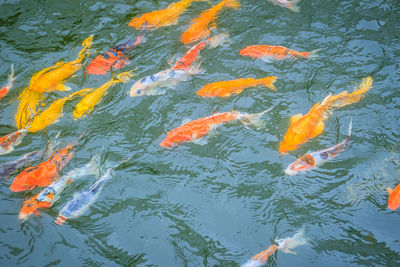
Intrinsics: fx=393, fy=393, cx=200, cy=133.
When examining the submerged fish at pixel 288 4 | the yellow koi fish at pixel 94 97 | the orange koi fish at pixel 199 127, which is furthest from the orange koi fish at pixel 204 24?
the orange koi fish at pixel 199 127

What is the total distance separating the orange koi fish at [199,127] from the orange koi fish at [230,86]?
323 millimetres

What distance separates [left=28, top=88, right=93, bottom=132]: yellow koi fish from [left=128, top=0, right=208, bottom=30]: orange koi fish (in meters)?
1.56

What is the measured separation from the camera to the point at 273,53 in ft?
16.4

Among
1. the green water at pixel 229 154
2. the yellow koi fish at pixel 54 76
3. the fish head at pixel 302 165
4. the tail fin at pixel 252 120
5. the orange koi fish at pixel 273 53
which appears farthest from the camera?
the orange koi fish at pixel 273 53

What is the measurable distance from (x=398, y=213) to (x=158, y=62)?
10.8ft

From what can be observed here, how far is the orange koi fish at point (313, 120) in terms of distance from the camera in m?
4.11

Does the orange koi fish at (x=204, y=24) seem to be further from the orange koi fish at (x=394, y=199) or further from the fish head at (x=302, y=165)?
the orange koi fish at (x=394, y=199)

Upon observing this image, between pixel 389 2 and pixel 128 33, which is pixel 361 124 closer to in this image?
pixel 389 2

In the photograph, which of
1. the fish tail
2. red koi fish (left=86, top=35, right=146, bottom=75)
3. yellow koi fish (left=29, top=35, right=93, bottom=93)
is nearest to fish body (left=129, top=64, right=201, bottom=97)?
red koi fish (left=86, top=35, right=146, bottom=75)

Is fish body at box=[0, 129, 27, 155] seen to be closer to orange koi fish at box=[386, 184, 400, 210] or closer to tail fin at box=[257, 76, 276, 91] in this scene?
tail fin at box=[257, 76, 276, 91]

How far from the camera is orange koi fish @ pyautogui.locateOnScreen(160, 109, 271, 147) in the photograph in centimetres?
423

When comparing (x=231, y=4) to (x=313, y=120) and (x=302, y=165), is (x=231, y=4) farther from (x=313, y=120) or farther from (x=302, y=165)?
(x=302, y=165)

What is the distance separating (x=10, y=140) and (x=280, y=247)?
310cm

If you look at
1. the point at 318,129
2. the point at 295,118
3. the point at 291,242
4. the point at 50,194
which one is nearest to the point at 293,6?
the point at 295,118
